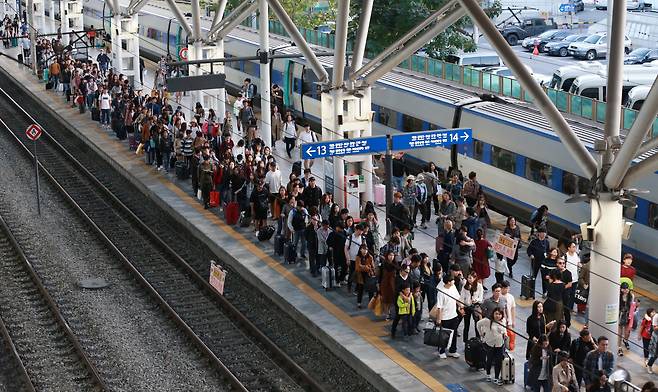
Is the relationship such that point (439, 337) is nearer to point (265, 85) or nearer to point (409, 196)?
point (409, 196)

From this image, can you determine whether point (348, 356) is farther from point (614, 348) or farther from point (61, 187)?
point (61, 187)

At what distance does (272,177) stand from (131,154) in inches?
407

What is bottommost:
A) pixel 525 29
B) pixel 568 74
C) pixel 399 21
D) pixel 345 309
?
pixel 345 309

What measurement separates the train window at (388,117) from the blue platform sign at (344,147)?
31.4ft

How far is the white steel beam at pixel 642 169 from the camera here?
17781 mm

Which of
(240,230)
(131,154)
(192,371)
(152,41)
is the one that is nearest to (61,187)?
(131,154)

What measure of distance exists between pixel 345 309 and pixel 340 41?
20.0ft

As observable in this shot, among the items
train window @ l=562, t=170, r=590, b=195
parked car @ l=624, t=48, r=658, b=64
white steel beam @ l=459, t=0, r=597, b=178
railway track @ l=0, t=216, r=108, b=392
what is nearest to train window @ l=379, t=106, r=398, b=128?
train window @ l=562, t=170, r=590, b=195

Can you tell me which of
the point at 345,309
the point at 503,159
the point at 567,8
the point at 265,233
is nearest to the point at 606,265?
the point at 345,309

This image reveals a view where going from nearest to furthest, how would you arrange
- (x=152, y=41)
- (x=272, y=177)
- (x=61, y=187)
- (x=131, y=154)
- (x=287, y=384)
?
1. (x=287, y=384)
2. (x=272, y=177)
3. (x=61, y=187)
4. (x=131, y=154)
5. (x=152, y=41)

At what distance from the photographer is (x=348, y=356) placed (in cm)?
2056

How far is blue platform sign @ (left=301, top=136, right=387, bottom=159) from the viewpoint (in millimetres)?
24938

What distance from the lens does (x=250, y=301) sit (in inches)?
976

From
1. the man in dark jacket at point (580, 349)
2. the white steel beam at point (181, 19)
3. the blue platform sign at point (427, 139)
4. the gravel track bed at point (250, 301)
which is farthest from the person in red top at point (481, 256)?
the white steel beam at point (181, 19)
